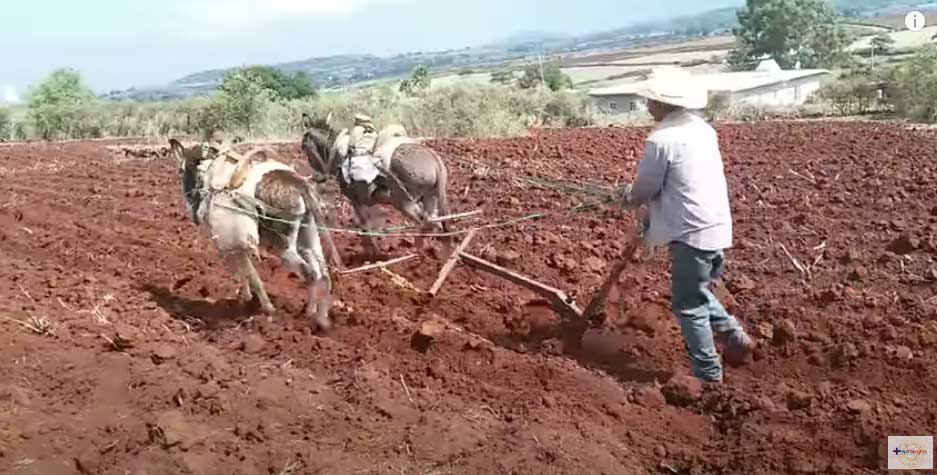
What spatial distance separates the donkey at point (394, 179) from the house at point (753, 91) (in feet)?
78.4

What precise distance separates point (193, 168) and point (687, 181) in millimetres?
4198

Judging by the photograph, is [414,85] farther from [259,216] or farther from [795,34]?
[795,34]

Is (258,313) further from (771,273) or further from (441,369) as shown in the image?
(771,273)

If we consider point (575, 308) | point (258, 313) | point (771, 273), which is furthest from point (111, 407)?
point (771, 273)

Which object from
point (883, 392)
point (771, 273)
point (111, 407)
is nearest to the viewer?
point (883, 392)

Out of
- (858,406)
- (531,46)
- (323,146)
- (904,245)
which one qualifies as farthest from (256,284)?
(531,46)

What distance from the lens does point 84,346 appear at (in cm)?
712

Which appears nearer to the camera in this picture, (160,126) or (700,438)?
(700,438)

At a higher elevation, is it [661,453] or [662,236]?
[662,236]

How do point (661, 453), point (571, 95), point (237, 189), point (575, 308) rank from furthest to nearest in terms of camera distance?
point (571, 95), point (237, 189), point (575, 308), point (661, 453)

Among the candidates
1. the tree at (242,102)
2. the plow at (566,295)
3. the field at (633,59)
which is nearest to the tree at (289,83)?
the field at (633,59)

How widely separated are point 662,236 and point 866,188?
6.99m

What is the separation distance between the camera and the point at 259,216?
7.44 meters

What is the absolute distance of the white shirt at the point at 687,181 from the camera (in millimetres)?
5625
